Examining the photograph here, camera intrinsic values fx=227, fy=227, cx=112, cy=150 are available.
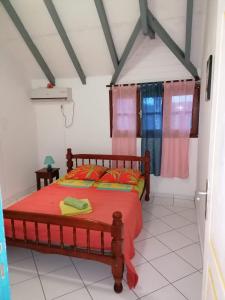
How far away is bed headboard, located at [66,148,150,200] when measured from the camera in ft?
12.4

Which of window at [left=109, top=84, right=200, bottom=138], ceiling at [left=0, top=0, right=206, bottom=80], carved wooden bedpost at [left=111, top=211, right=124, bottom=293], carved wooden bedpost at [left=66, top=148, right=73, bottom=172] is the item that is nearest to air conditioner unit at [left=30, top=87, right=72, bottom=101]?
ceiling at [left=0, top=0, right=206, bottom=80]

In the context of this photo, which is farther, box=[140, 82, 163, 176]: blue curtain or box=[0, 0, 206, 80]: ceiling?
box=[140, 82, 163, 176]: blue curtain

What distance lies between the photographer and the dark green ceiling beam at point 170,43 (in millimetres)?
3034

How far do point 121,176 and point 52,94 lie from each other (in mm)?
2063

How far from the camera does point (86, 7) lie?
119 inches

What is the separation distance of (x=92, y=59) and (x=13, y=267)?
10.5ft

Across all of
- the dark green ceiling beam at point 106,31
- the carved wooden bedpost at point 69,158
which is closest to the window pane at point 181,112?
the dark green ceiling beam at point 106,31

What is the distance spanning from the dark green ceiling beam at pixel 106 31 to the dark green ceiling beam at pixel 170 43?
583 millimetres

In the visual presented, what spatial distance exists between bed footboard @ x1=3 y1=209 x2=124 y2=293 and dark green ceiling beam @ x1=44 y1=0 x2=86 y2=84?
2.55m

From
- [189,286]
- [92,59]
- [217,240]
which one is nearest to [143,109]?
[92,59]

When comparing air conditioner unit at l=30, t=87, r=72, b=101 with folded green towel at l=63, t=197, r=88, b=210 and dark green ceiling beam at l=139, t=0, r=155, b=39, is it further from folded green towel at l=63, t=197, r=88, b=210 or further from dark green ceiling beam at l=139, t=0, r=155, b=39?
folded green towel at l=63, t=197, r=88, b=210

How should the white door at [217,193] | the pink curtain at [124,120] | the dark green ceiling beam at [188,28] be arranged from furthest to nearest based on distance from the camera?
1. the pink curtain at [124,120]
2. the dark green ceiling beam at [188,28]
3. the white door at [217,193]

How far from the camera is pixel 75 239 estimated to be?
2.08m

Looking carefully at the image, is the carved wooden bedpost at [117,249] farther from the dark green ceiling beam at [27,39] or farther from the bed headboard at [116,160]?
the dark green ceiling beam at [27,39]
